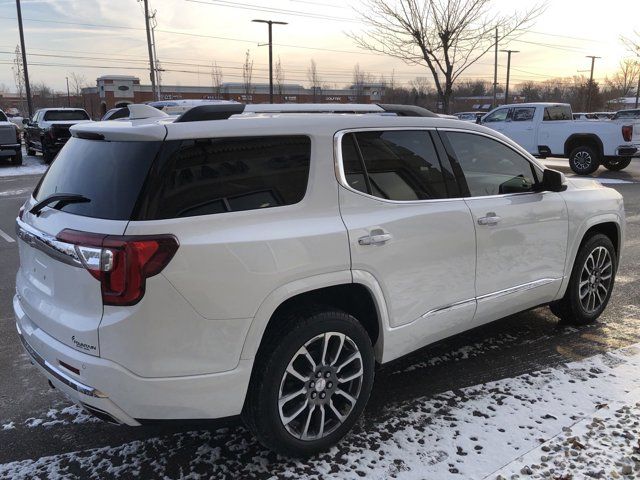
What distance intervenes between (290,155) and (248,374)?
1.10m

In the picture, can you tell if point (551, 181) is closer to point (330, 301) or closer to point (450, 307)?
point (450, 307)

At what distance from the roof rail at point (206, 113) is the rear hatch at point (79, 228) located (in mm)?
272

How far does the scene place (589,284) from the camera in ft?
15.0

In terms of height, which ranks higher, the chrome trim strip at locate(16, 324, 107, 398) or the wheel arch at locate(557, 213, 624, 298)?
the wheel arch at locate(557, 213, 624, 298)

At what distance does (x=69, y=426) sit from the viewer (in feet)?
10.6

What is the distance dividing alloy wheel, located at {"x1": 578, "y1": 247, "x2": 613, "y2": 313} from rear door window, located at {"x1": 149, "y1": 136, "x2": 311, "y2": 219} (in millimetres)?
→ 2855

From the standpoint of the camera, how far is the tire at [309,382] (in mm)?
2623

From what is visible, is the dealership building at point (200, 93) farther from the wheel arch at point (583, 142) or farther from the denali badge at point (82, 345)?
the denali badge at point (82, 345)

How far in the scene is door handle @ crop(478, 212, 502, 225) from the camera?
11.5ft

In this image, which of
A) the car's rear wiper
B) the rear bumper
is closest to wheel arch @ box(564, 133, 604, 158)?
the rear bumper

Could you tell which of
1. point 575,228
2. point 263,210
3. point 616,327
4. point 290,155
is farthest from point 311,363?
point 616,327

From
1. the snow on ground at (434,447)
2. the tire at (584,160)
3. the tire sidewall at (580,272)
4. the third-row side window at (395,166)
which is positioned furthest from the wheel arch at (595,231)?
the tire at (584,160)

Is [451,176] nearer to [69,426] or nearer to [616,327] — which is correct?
[616,327]

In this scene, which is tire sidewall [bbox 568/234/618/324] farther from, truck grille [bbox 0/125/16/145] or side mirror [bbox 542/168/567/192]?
truck grille [bbox 0/125/16/145]
